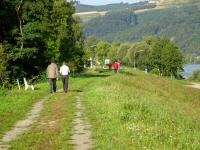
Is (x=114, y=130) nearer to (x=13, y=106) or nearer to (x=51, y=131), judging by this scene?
(x=51, y=131)

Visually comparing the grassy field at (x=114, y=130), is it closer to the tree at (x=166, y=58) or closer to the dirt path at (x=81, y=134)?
the dirt path at (x=81, y=134)

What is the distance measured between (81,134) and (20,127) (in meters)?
2.91

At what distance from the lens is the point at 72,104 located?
25.0m

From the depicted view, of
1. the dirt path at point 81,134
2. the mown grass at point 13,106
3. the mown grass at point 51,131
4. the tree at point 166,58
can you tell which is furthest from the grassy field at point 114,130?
the tree at point 166,58

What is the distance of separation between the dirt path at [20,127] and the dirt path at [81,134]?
5.70ft

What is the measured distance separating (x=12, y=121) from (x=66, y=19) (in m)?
51.9

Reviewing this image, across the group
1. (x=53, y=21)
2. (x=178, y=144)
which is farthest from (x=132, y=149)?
(x=53, y=21)

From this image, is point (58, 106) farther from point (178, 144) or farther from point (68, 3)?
point (68, 3)

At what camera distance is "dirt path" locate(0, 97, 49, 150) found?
1505 centimetres

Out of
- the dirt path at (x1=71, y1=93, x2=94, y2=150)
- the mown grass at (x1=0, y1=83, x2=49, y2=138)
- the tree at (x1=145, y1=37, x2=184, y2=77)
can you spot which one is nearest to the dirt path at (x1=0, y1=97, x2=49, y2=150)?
the mown grass at (x1=0, y1=83, x2=49, y2=138)

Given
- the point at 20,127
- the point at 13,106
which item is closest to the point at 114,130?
the point at 20,127

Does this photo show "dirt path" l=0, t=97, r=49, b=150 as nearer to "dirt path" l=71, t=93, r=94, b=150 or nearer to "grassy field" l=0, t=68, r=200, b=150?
"grassy field" l=0, t=68, r=200, b=150

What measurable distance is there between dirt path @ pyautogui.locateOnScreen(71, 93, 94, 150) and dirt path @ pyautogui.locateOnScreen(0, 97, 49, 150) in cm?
174

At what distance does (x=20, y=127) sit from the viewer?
18078 mm
